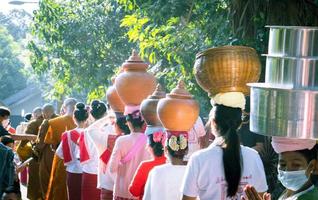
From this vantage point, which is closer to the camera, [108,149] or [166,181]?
[166,181]

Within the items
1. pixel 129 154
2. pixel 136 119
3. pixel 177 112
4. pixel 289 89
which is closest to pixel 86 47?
pixel 136 119

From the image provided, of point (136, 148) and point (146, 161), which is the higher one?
point (146, 161)

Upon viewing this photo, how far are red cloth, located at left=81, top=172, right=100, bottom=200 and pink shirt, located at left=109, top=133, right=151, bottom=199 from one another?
2.40m

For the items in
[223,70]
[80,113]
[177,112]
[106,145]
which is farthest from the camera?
[80,113]

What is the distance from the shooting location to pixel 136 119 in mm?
10484

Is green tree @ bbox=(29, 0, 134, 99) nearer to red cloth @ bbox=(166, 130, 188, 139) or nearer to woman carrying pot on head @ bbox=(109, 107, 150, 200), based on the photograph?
woman carrying pot on head @ bbox=(109, 107, 150, 200)

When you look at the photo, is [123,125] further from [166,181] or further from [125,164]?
[166,181]

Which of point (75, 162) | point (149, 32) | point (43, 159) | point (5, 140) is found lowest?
point (43, 159)

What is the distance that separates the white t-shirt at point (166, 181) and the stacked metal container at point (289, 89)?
2.21 meters

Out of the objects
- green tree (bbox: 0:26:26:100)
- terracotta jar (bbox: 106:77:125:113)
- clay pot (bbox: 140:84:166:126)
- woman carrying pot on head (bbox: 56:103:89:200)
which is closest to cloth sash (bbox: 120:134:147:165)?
clay pot (bbox: 140:84:166:126)

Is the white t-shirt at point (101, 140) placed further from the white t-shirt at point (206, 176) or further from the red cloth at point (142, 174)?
the white t-shirt at point (206, 176)

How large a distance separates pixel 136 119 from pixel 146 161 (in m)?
1.34

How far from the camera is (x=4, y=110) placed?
1386cm

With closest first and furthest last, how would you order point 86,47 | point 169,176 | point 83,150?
point 169,176 < point 83,150 < point 86,47
